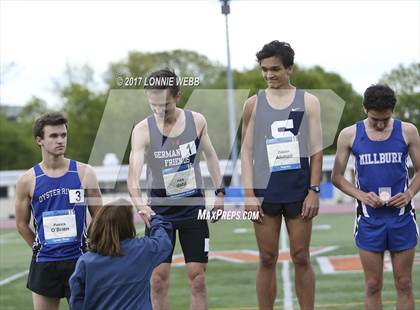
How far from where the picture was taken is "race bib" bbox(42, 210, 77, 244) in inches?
207

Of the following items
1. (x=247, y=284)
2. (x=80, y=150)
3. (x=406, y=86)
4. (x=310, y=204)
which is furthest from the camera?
(x=80, y=150)

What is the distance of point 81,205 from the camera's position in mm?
5297

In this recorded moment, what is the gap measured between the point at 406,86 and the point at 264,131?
29811 mm

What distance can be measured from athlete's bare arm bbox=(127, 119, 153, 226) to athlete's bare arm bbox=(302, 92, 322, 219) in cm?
108

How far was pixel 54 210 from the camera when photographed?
5250mm

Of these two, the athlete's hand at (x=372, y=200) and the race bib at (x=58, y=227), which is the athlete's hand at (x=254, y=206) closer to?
the athlete's hand at (x=372, y=200)

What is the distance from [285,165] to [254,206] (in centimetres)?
35

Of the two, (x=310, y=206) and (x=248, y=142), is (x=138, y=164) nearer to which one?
(x=248, y=142)

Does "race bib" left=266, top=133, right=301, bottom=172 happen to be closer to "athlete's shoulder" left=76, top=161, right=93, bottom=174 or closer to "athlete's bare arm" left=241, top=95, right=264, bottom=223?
"athlete's bare arm" left=241, top=95, right=264, bottom=223

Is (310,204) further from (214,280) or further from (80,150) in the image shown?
(80,150)

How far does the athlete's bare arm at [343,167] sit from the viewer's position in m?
5.25

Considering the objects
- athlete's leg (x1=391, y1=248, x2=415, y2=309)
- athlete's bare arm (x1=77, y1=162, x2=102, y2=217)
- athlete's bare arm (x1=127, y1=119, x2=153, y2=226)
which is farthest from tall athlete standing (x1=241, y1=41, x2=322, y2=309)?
athlete's bare arm (x1=77, y1=162, x2=102, y2=217)

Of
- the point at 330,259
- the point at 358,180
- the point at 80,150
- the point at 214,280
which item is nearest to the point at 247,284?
the point at 214,280

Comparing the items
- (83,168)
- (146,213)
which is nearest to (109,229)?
(146,213)
